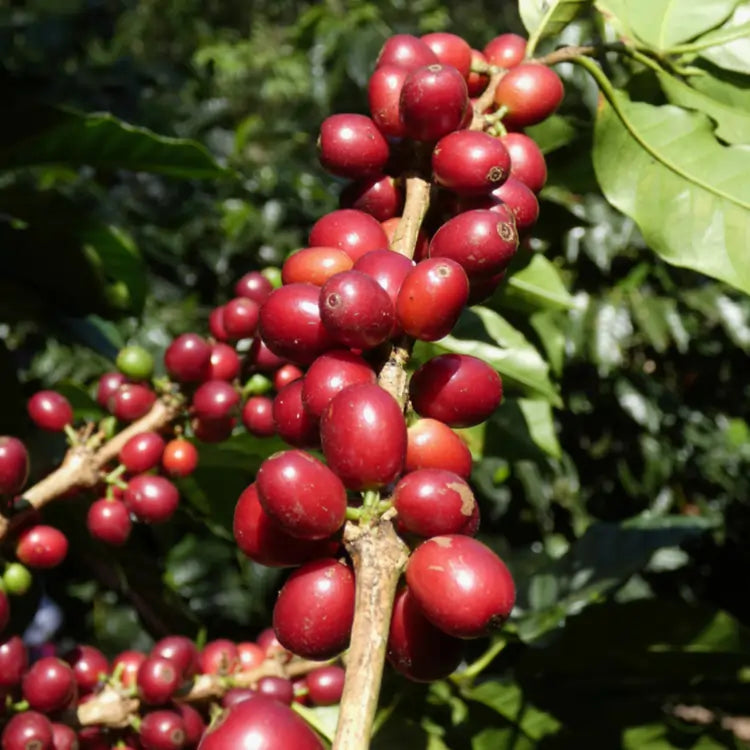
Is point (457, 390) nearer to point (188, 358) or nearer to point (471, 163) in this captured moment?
point (471, 163)

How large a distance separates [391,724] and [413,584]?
659mm

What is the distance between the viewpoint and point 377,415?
482 millimetres

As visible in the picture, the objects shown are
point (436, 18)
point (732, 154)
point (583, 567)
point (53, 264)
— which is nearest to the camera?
point (732, 154)

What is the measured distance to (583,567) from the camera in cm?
141

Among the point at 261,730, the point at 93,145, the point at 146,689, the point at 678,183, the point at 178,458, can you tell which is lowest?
the point at 146,689

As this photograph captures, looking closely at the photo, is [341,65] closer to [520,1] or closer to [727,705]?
[520,1]

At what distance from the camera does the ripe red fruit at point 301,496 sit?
0.47 m

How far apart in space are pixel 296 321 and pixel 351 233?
0.10 m

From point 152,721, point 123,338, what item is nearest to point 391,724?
point 152,721

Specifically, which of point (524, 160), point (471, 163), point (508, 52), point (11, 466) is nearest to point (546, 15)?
point (508, 52)

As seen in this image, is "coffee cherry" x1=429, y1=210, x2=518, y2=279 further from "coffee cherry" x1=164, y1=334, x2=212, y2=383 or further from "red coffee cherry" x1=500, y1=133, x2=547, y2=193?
"coffee cherry" x1=164, y1=334, x2=212, y2=383

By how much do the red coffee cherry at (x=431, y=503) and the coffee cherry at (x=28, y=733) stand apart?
0.45 metres

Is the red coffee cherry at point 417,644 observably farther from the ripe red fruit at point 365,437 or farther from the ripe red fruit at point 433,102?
the ripe red fruit at point 433,102

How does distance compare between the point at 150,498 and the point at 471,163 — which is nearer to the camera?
the point at 471,163
